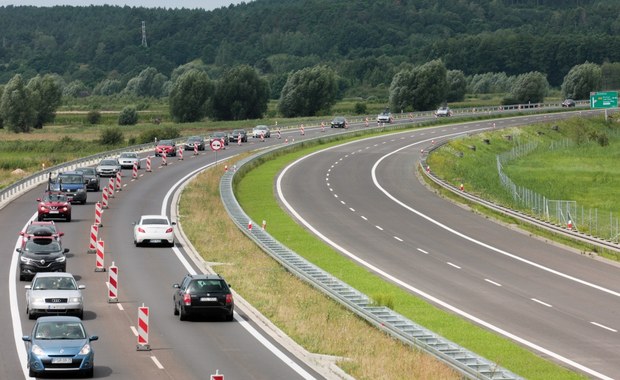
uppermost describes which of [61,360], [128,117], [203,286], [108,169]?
[61,360]

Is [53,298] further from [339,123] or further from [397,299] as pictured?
[339,123]

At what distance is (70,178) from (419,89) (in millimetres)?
120289

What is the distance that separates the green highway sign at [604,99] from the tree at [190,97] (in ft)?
199

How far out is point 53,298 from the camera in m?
36.5

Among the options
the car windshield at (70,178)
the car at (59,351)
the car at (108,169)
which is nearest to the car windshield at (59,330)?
the car at (59,351)

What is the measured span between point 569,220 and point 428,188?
844 inches

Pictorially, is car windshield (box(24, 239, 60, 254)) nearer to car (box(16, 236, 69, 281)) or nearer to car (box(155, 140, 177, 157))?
car (box(16, 236, 69, 281))

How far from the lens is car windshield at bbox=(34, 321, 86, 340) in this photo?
94.9 ft

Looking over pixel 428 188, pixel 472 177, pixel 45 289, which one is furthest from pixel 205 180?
pixel 45 289

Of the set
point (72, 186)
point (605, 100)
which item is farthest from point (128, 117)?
point (72, 186)

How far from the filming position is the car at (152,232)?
55.2 meters

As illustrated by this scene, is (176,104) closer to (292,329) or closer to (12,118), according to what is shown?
(12,118)

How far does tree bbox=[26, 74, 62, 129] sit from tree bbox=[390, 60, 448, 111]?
171 feet

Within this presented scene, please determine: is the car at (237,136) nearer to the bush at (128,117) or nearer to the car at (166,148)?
the car at (166,148)
